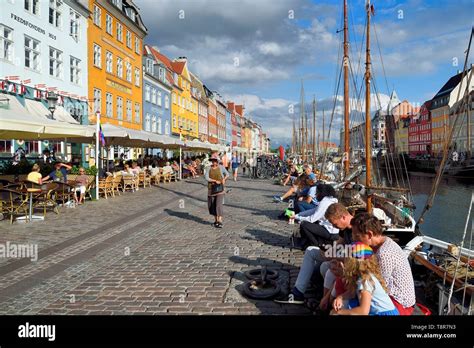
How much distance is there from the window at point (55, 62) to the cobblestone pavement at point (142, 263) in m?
14.5

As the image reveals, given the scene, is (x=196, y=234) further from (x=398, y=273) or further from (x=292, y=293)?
(x=398, y=273)

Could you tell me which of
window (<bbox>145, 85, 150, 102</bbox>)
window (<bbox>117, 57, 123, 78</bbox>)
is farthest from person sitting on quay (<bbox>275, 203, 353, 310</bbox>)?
window (<bbox>145, 85, 150, 102</bbox>)

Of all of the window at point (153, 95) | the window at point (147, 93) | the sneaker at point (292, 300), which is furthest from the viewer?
the window at point (153, 95)

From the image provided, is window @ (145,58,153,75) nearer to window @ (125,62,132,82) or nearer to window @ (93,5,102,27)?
window @ (125,62,132,82)

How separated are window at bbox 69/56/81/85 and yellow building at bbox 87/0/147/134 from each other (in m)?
1.26

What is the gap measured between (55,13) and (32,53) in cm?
374

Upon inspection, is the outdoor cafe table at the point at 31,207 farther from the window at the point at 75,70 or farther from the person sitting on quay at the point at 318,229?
the window at the point at 75,70

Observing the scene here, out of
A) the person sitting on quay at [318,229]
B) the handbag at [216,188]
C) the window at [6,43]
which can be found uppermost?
the window at [6,43]

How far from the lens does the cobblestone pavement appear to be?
14.7 feet

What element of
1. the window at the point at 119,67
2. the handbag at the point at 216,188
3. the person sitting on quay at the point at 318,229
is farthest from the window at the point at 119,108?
the person sitting on quay at the point at 318,229

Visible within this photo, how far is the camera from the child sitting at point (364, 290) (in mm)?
3139

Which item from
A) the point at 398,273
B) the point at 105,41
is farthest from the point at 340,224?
the point at 105,41
